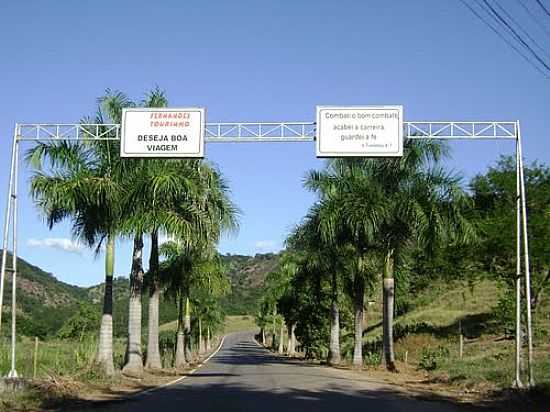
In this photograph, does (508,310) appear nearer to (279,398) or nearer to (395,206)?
(395,206)

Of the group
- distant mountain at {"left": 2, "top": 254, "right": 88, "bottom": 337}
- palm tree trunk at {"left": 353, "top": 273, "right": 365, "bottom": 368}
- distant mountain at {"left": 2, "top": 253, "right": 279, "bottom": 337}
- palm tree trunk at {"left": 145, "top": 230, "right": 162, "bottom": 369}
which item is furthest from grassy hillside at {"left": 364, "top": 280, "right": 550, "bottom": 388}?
distant mountain at {"left": 2, "top": 254, "right": 88, "bottom": 337}

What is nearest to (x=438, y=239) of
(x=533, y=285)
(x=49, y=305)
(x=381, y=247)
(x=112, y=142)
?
(x=381, y=247)

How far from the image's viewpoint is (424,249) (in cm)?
3188

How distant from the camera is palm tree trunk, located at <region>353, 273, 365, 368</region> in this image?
36997 millimetres

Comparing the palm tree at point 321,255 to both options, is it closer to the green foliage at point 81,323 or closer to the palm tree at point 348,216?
the palm tree at point 348,216

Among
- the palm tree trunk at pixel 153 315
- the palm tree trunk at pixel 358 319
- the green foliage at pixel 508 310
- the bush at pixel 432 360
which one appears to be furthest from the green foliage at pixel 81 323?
the green foliage at pixel 508 310

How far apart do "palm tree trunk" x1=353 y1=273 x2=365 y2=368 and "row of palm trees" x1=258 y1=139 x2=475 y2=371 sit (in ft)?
0.17

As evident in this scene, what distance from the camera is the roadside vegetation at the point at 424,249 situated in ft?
101

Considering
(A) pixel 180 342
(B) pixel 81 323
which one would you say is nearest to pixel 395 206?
(A) pixel 180 342

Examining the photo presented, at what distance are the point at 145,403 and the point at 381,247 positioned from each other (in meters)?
18.9

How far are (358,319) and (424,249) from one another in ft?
23.9

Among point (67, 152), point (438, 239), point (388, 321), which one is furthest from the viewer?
point (388, 321)

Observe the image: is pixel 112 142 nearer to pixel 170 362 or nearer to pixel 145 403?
pixel 145 403

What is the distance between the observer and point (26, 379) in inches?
722
